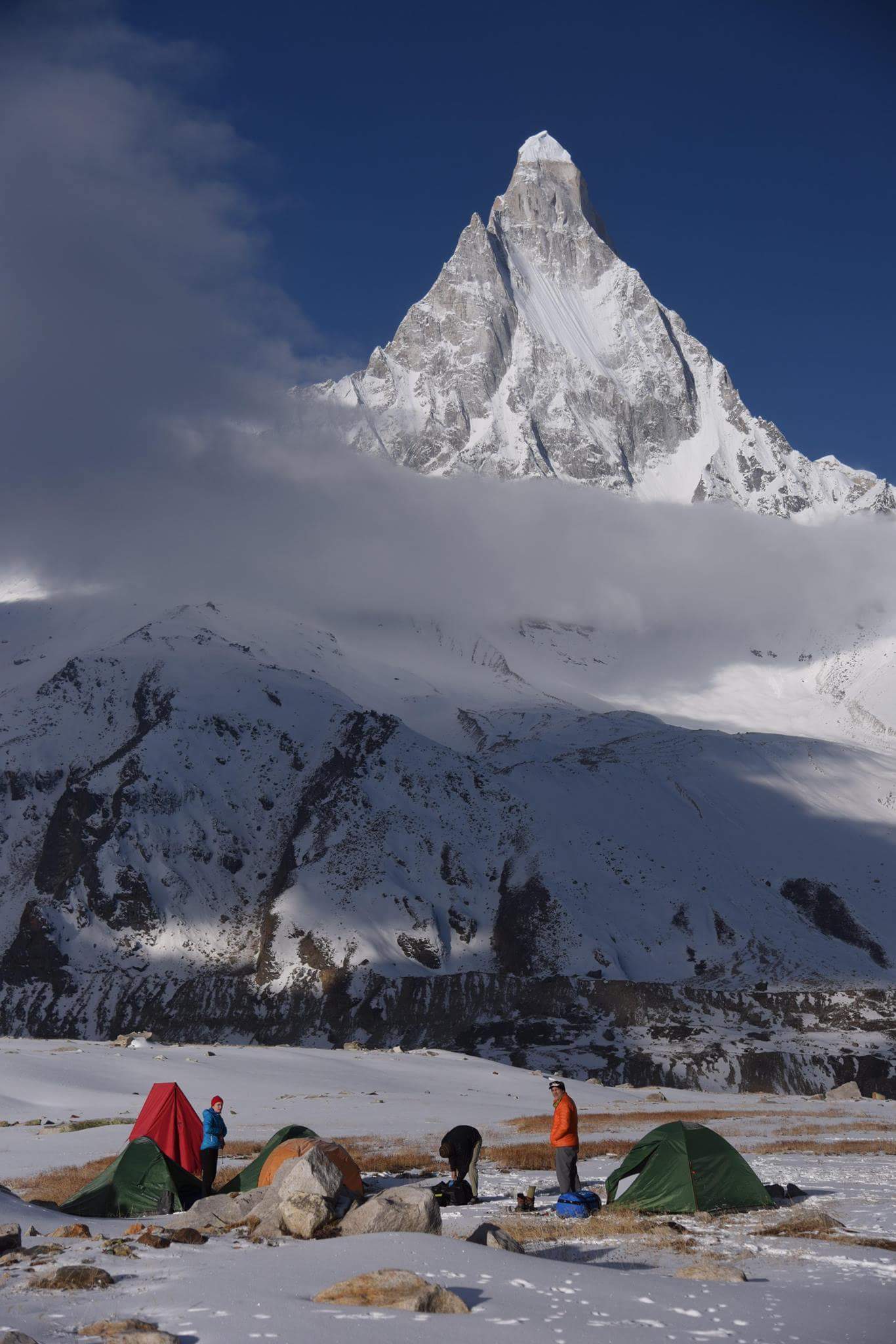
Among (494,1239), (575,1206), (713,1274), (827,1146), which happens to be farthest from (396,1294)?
(827,1146)

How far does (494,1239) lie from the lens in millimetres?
20547

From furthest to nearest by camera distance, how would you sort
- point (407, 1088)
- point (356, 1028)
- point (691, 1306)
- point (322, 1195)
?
point (356, 1028)
point (407, 1088)
point (322, 1195)
point (691, 1306)

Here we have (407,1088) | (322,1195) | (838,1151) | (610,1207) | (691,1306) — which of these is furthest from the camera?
(407,1088)

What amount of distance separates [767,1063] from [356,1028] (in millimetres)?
58637

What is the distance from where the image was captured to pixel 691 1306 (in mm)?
17016

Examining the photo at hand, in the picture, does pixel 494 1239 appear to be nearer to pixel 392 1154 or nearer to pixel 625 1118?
pixel 392 1154

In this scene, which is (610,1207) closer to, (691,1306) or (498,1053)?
(691,1306)

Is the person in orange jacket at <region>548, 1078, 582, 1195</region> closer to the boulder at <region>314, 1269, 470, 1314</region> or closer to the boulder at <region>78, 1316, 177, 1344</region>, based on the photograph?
the boulder at <region>314, 1269, 470, 1314</region>

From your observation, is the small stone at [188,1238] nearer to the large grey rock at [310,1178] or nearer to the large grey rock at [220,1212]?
the large grey rock at [220,1212]

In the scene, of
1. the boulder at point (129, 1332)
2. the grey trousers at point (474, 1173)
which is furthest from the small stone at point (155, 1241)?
the grey trousers at point (474, 1173)

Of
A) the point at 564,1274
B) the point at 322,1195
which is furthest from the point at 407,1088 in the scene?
the point at 564,1274

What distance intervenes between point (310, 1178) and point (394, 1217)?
2421 millimetres

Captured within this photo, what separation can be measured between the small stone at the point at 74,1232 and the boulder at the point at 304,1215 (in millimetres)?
3584

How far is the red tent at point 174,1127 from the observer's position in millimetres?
34688
